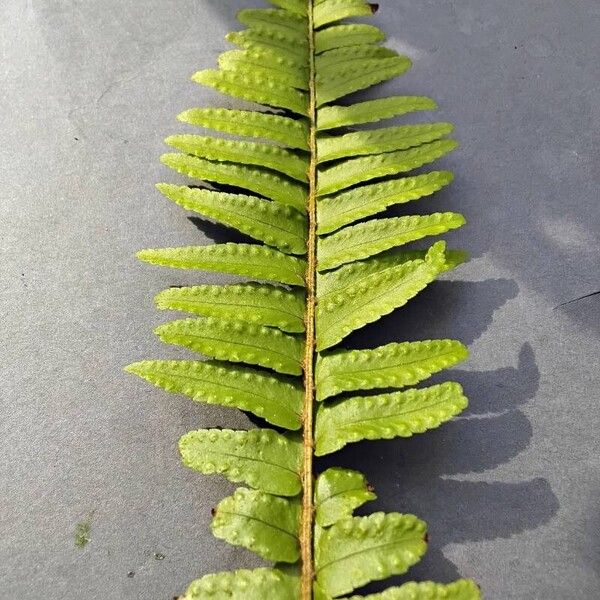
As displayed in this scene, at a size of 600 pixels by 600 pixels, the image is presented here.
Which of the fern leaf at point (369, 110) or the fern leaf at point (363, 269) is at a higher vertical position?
the fern leaf at point (369, 110)

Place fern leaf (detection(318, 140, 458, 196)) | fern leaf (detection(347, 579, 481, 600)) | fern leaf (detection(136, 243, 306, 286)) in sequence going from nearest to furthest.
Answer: fern leaf (detection(347, 579, 481, 600)) < fern leaf (detection(136, 243, 306, 286)) < fern leaf (detection(318, 140, 458, 196))

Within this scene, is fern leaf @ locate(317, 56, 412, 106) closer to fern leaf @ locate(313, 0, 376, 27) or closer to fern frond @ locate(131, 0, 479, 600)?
fern frond @ locate(131, 0, 479, 600)

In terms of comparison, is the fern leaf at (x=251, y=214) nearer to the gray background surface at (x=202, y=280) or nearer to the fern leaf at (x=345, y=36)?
the gray background surface at (x=202, y=280)

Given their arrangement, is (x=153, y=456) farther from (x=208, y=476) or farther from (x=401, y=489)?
(x=401, y=489)

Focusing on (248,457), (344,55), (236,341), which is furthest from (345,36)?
(248,457)

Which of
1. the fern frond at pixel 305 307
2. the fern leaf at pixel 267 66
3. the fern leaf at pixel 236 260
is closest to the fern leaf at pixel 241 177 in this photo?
the fern frond at pixel 305 307

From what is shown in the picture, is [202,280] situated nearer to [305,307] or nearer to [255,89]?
[305,307]

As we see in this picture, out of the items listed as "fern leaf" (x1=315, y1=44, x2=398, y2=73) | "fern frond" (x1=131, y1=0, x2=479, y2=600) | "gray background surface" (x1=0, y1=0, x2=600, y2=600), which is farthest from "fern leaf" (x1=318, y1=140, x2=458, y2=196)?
"fern leaf" (x1=315, y1=44, x2=398, y2=73)
